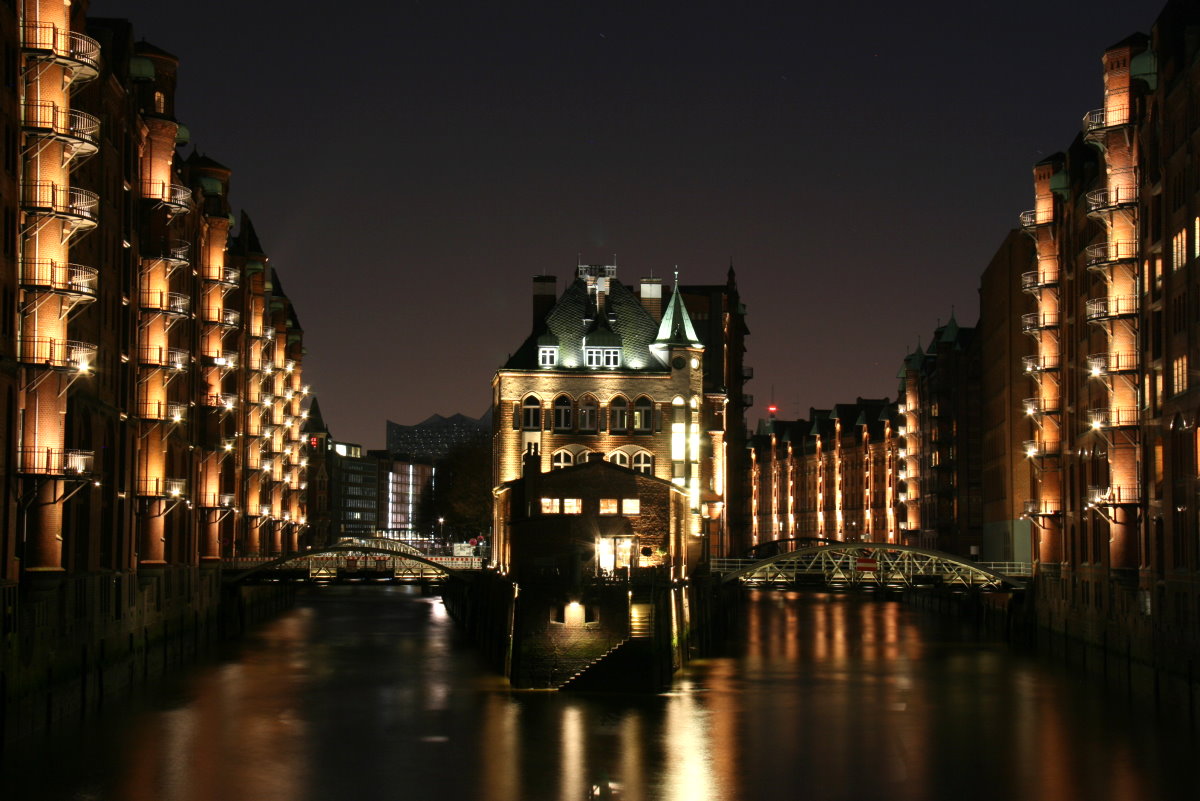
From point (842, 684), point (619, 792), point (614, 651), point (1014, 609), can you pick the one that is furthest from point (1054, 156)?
point (619, 792)

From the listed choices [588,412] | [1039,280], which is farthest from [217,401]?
[1039,280]

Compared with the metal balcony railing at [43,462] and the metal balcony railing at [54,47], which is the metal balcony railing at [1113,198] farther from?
the metal balcony railing at [43,462]

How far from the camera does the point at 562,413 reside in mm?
97438

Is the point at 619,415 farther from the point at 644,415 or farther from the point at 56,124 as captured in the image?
the point at 56,124

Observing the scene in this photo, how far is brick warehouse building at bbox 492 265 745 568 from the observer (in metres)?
96.9

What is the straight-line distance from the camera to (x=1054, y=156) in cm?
8362

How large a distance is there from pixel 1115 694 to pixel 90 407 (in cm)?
3861

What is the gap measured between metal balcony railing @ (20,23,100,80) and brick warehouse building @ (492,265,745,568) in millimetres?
48239

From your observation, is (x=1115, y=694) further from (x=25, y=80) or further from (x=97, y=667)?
(x=25, y=80)

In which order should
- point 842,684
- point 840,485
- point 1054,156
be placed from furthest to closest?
point 840,485 < point 1054,156 < point 842,684

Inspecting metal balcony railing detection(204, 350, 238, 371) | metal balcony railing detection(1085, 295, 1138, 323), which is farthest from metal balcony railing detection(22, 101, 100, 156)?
metal balcony railing detection(1085, 295, 1138, 323)

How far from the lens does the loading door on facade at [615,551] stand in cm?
7194

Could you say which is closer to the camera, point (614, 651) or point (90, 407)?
point (90, 407)

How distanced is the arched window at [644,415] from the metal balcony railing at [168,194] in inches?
1376
